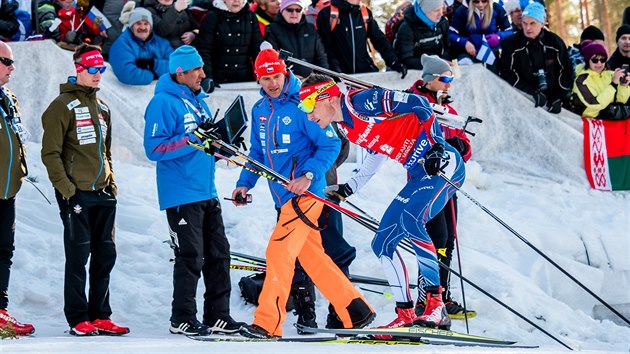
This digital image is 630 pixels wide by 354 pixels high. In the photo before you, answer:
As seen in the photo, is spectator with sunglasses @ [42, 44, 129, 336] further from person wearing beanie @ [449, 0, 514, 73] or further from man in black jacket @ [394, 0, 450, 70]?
person wearing beanie @ [449, 0, 514, 73]

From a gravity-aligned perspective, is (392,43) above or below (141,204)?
above

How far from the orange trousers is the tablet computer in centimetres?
70

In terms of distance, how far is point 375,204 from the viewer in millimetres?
11000

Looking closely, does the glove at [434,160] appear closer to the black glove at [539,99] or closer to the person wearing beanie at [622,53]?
the black glove at [539,99]

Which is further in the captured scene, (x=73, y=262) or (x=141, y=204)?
(x=141, y=204)

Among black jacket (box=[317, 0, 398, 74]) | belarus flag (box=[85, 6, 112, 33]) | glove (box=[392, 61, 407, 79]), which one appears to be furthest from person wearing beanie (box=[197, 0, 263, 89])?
glove (box=[392, 61, 407, 79])

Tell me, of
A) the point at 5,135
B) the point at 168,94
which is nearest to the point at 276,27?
the point at 168,94

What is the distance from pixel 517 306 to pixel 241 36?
174 inches

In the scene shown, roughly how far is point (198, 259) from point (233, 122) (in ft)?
3.50

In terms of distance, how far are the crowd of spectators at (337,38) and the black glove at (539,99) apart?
0.7 inches

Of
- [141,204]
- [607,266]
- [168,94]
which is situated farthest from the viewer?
[607,266]

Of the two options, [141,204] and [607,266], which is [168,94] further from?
[607,266]

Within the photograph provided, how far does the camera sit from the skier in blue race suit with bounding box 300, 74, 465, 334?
7172mm

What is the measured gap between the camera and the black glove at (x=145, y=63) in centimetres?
1131
